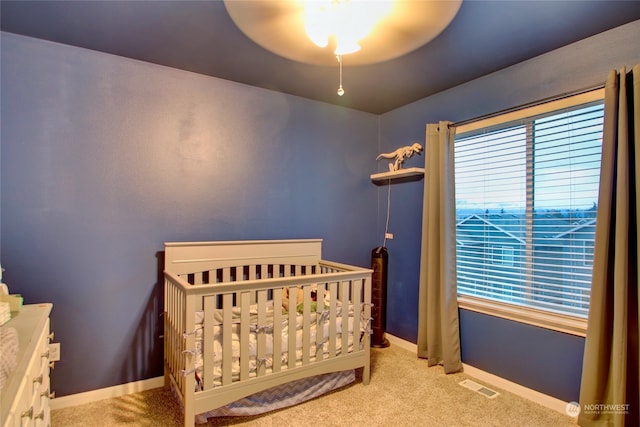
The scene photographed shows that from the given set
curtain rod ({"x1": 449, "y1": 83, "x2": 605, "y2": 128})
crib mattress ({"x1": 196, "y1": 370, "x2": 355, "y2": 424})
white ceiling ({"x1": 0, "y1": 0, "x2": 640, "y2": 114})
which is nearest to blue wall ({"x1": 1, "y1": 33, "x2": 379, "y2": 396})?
white ceiling ({"x1": 0, "y1": 0, "x2": 640, "y2": 114})

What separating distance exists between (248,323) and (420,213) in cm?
188

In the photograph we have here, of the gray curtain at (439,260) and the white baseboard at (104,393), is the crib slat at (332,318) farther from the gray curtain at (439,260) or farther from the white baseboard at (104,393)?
the white baseboard at (104,393)

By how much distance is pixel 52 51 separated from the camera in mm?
2121

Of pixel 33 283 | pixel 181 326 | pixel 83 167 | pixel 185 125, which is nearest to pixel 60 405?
pixel 33 283

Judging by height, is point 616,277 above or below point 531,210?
below

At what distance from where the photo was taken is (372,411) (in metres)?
2.12

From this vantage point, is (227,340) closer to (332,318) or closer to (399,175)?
(332,318)

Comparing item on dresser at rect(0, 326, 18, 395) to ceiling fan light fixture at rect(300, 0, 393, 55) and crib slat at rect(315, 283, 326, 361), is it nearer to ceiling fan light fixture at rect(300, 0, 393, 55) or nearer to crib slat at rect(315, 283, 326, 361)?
crib slat at rect(315, 283, 326, 361)

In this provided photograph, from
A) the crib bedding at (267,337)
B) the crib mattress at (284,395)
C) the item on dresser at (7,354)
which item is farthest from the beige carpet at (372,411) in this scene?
the item on dresser at (7,354)

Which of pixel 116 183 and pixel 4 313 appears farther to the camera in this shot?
pixel 116 183

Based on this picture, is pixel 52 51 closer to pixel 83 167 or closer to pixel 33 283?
pixel 83 167

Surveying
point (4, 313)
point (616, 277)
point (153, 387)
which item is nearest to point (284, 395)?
point (153, 387)

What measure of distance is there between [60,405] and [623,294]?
333 centimetres
